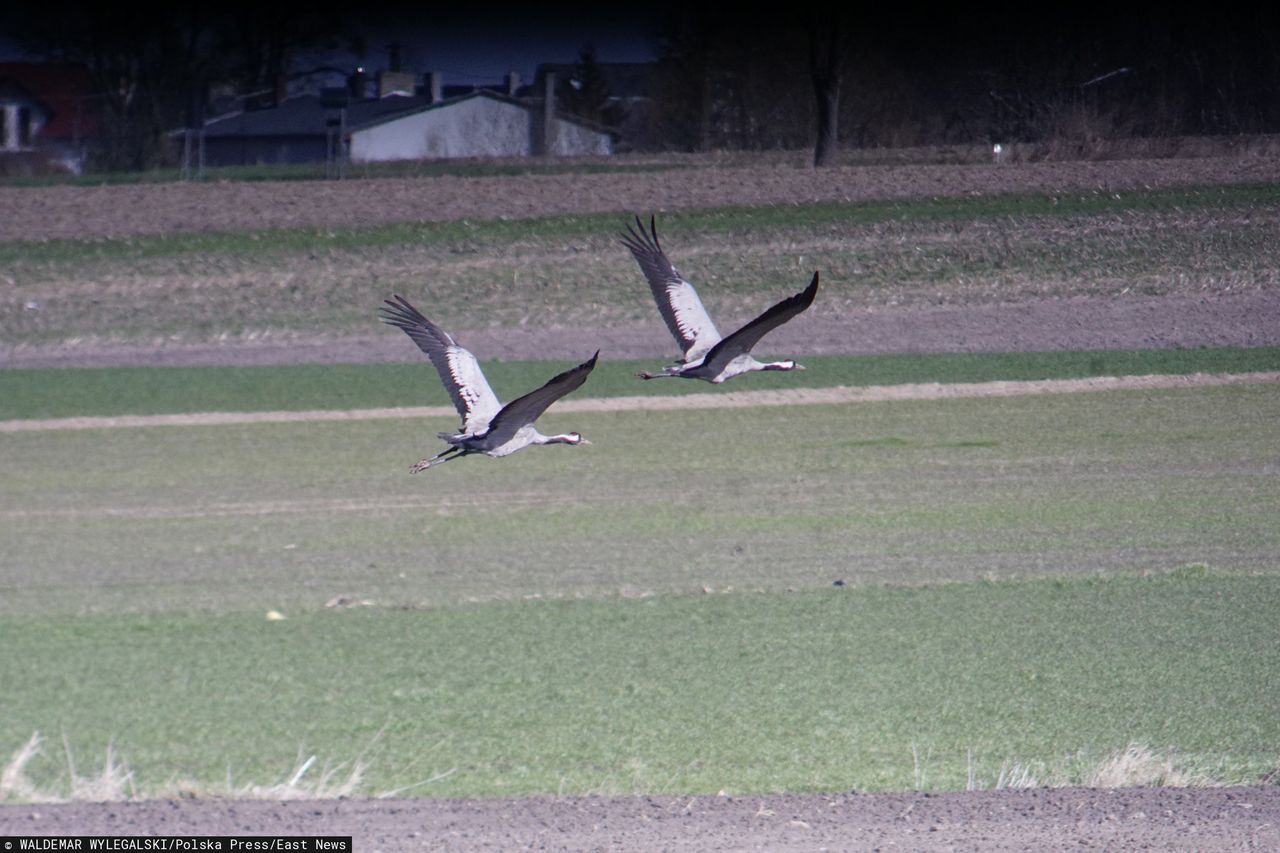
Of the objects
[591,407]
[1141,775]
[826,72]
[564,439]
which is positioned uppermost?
[826,72]

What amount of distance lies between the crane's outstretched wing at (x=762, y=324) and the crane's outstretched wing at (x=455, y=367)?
0.29 m

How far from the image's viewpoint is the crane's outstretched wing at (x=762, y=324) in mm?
1946

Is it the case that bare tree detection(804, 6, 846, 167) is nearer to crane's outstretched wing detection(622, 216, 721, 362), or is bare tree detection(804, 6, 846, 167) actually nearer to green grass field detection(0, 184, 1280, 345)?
green grass field detection(0, 184, 1280, 345)

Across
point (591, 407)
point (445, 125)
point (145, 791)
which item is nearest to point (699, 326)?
point (445, 125)

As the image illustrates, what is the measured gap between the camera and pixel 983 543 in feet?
55.0

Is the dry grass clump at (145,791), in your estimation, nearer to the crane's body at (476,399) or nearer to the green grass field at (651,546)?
the green grass field at (651,546)

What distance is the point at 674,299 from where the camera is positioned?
7.83 ft

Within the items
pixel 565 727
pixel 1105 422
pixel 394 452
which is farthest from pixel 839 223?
pixel 394 452

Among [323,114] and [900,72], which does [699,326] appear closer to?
[323,114]

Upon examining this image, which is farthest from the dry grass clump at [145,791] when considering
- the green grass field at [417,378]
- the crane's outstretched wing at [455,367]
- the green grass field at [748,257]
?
the crane's outstretched wing at [455,367]

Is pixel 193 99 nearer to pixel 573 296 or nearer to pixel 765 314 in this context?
pixel 573 296

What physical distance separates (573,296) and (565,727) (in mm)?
7895

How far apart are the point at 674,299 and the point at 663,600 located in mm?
12749

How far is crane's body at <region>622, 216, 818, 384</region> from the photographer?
77.9 inches
